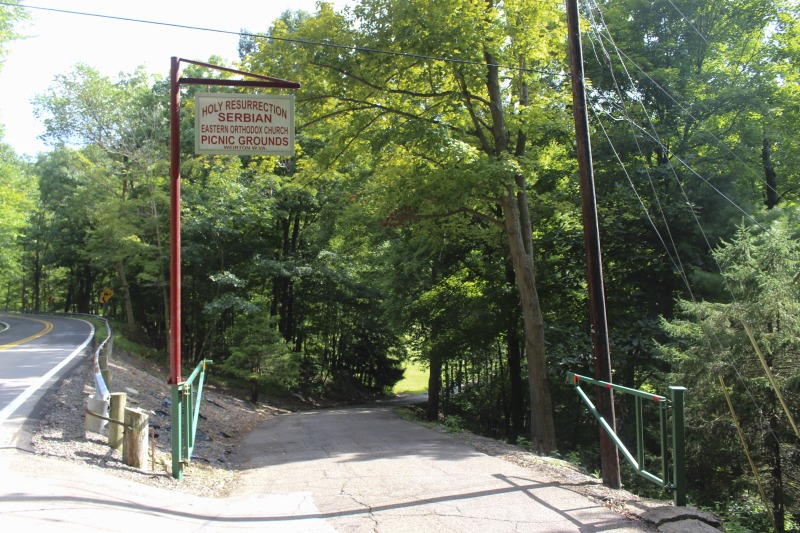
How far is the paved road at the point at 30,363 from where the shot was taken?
9163mm

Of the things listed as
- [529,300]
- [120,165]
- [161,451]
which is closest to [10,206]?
[120,165]

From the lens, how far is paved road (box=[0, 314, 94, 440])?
30.1ft

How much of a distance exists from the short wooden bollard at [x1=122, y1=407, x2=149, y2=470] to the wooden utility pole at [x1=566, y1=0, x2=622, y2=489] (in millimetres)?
6173

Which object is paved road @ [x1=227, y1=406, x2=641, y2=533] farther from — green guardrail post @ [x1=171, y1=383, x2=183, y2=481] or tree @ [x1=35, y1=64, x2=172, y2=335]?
tree @ [x1=35, y1=64, x2=172, y2=335]

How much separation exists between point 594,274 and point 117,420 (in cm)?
702

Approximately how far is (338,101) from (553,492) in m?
10.7

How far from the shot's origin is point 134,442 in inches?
283

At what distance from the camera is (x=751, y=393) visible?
10953 millimetres

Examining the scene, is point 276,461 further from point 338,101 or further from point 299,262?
point 299,262

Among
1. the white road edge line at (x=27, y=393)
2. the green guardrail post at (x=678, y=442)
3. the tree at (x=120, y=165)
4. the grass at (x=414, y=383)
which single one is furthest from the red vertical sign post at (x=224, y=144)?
the grass at (x=414, y=383)

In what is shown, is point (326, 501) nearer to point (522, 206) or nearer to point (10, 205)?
point (522, 206)

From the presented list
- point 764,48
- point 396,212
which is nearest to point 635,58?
point 764,48

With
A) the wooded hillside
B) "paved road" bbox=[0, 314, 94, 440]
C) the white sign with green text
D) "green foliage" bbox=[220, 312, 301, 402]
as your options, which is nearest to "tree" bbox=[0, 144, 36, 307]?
the wooded hillside

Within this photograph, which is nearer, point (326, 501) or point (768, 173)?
point (326, 501)
